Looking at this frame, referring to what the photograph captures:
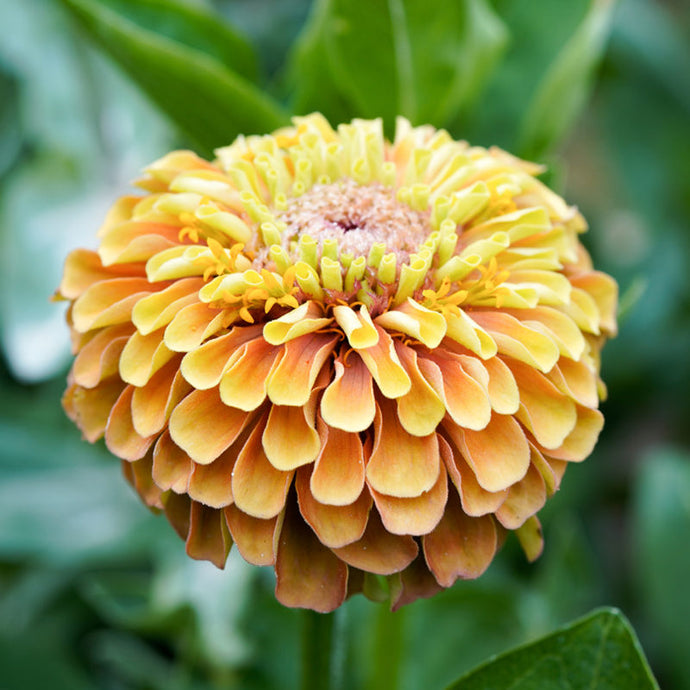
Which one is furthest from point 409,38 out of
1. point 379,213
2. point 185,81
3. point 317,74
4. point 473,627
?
point 473,627

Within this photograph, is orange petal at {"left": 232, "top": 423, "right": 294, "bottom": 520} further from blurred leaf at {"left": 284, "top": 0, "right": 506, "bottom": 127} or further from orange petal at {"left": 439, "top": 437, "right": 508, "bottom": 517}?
blurred leaf at {"left": 284, "top": 0, "right": 506, "bottom": 127}

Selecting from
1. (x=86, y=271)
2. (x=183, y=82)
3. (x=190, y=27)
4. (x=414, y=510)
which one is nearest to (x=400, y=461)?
(x=414, y=510)

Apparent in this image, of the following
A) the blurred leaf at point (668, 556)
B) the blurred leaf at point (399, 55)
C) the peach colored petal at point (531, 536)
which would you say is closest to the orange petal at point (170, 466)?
the peach colored petal at point (531, 536)

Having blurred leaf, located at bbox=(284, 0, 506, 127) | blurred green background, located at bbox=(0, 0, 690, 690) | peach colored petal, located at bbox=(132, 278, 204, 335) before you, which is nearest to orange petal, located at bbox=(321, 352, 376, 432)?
peach colored petal, located at bbox=(132, 278, 204, 335)

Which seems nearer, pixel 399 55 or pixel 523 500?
pixel 523 500

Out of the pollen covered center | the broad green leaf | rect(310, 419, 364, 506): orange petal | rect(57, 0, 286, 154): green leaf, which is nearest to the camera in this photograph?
rect(310, 419, 364, 506): orange petal

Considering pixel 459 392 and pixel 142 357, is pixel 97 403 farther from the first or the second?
pixel 459 392

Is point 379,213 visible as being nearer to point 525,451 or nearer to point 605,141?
point 525,451
